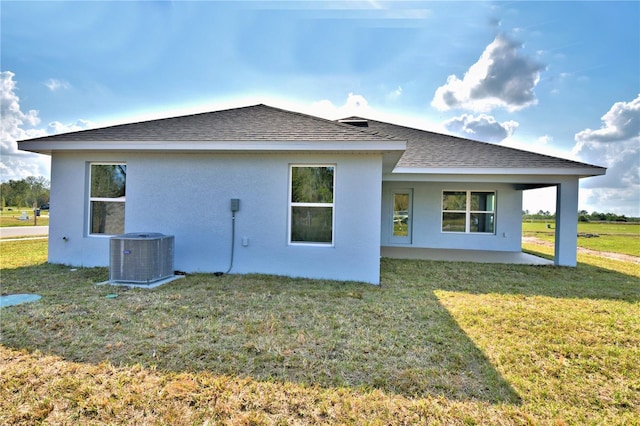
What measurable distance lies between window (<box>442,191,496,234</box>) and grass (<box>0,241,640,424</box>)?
5971mm

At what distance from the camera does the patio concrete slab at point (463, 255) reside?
31.4ft

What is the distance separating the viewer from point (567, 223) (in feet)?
28.9

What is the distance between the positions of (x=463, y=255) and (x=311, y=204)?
6.68 meters

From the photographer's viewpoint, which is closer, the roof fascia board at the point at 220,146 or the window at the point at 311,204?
the roof fascia board at the point at 220,146

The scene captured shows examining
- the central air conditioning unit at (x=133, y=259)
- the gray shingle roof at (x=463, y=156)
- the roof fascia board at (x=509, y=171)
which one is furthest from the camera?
the gray shingle roof at (x=463, y=156)

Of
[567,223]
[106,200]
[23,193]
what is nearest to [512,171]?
[567,223]

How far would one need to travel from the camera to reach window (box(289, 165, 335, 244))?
6.35 meters

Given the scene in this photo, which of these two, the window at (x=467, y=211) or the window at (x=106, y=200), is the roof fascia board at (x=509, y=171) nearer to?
the window at (x=467, y=211)

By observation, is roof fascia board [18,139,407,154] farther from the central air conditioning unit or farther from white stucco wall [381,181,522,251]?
white stucco wall [381,181,522,251]

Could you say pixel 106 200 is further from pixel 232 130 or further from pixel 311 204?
pixel 311 204

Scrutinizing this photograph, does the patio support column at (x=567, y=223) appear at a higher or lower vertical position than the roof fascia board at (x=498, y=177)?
lower

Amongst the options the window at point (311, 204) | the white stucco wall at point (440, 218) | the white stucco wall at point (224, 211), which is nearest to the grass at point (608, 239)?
the white stucco wall at point (440, 218)

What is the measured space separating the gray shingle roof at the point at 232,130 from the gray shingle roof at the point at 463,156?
1.95 meters

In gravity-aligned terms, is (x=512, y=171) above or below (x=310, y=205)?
above
